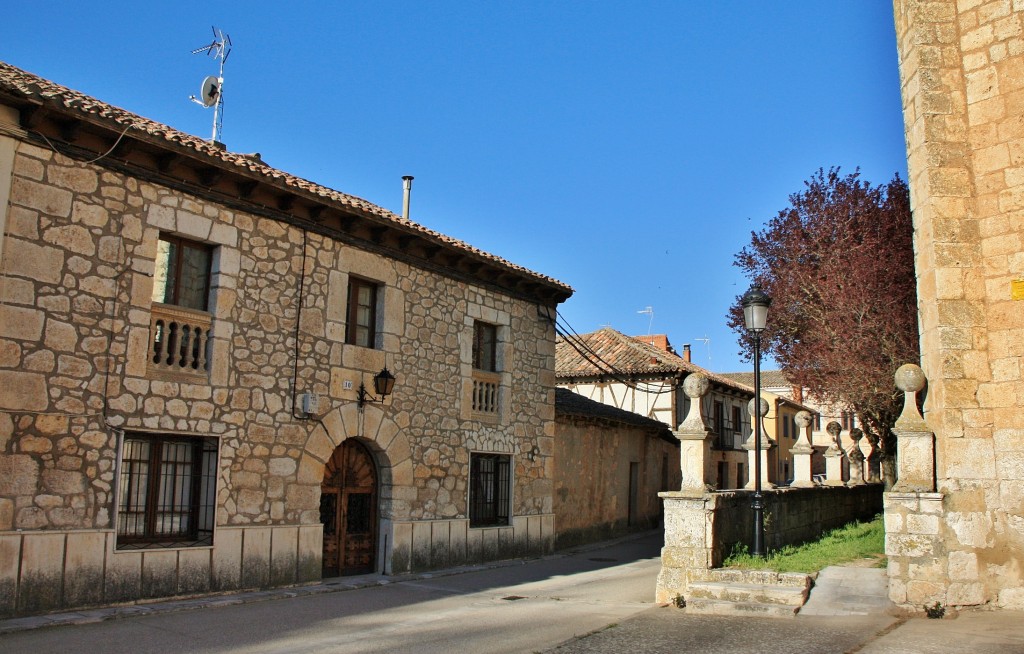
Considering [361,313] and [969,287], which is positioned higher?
[361,313]

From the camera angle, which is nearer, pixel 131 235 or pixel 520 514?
pixel 131 235

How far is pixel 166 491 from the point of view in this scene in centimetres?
1035

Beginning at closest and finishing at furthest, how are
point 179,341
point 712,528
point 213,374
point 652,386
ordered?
1. point 712,528
2. point 179,341
3. point 213,374
4. point 652,386

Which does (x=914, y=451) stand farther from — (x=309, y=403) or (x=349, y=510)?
(x=349, y=510)

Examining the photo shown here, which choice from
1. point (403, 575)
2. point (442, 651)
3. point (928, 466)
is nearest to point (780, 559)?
point (928, 466)

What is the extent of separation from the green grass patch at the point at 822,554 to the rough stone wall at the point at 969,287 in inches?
63.3

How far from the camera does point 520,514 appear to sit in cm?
1616

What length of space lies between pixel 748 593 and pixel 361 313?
735 cm

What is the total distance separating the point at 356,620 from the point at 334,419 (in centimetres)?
377

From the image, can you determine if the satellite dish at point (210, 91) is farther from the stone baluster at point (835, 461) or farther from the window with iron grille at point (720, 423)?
the window with iron grille at point (720, 423)

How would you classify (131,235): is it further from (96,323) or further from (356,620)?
(356,620)

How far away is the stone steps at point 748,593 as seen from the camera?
28.4 ft

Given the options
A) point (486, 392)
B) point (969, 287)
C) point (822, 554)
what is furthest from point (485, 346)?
point (969, 287)

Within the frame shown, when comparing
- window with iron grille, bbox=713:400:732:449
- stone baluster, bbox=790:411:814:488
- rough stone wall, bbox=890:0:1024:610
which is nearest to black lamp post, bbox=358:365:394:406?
rough stone wall, bbox=890:0:1024:610
